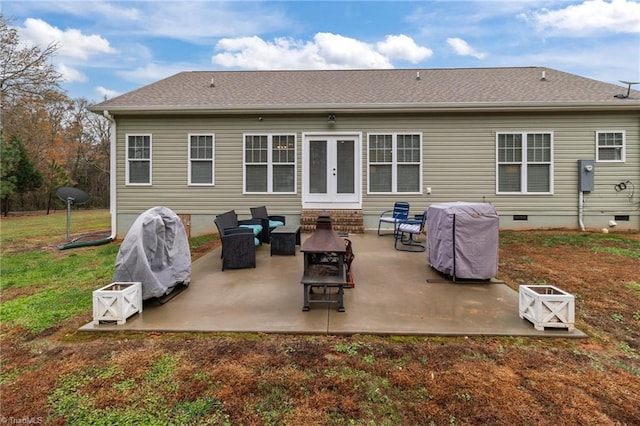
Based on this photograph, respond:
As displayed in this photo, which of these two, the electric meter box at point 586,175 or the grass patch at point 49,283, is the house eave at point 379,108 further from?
the grass patch at point 49,283

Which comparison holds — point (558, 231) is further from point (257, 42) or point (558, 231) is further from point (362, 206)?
point (257, 42)

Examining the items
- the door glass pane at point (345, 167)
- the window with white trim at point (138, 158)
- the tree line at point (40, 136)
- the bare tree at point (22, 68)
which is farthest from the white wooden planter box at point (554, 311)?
the bare tree at point (22, 68)

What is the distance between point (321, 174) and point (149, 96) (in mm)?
5418

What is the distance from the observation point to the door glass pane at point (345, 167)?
A: 8602 millimetres

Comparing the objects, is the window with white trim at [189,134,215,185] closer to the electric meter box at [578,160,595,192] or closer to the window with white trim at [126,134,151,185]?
the window with white trim at [126,134,151,185]

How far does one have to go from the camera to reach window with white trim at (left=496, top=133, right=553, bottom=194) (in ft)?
27.4

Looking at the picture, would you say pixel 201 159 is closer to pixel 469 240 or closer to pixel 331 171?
pixel 331 171

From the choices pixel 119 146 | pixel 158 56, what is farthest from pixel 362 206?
pixel 158 56

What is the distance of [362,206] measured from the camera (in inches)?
337

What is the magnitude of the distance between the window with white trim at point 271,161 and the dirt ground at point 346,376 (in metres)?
6.07

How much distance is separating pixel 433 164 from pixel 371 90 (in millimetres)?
2974

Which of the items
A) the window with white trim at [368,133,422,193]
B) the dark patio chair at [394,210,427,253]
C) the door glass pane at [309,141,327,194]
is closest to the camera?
the dark patio chair at [394,210,427,253]

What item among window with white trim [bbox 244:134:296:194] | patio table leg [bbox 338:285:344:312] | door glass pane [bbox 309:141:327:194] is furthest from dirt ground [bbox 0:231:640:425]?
door glass pane [bbox 309:141:327:194]

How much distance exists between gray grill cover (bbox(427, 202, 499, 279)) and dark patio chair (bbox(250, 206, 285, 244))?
366cm
